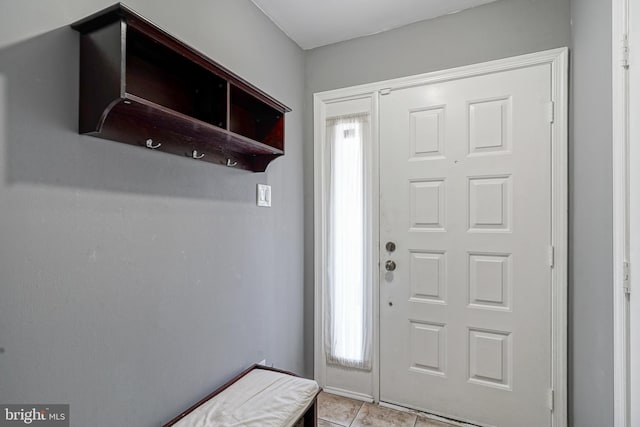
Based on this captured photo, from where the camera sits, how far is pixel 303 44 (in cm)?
231

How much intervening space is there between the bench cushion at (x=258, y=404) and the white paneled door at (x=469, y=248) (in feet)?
2.74

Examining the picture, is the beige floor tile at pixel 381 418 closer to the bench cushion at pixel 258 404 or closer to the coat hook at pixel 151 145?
the bench cushion at pixel 258 404

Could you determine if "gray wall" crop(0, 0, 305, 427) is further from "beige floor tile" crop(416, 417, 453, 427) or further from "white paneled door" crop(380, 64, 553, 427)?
"beige floor tile" crop(416, 417, 453, 427)

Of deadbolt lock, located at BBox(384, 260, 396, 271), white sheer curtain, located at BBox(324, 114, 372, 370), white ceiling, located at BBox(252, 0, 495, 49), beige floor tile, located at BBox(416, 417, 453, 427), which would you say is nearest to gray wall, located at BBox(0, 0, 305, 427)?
white ceiling, located at BBox(252, 0, 495, 49)

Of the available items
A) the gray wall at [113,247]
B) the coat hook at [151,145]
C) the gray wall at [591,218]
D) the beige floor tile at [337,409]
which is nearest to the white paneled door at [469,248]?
the gray wall at [591,218]

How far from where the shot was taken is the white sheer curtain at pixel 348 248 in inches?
85.4

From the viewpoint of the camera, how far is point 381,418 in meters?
1.96

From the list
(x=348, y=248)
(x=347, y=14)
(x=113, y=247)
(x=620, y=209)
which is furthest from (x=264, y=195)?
(x=620, y=209)

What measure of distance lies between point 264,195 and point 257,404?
1075mm

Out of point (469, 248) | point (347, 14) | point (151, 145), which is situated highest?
point (347, 14)

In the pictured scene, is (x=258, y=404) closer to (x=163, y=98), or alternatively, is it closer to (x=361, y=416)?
(x=361, y=416)

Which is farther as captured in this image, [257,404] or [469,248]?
[469,248]

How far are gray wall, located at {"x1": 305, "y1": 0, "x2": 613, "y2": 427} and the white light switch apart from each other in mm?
465

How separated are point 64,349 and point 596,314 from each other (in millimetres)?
1972
